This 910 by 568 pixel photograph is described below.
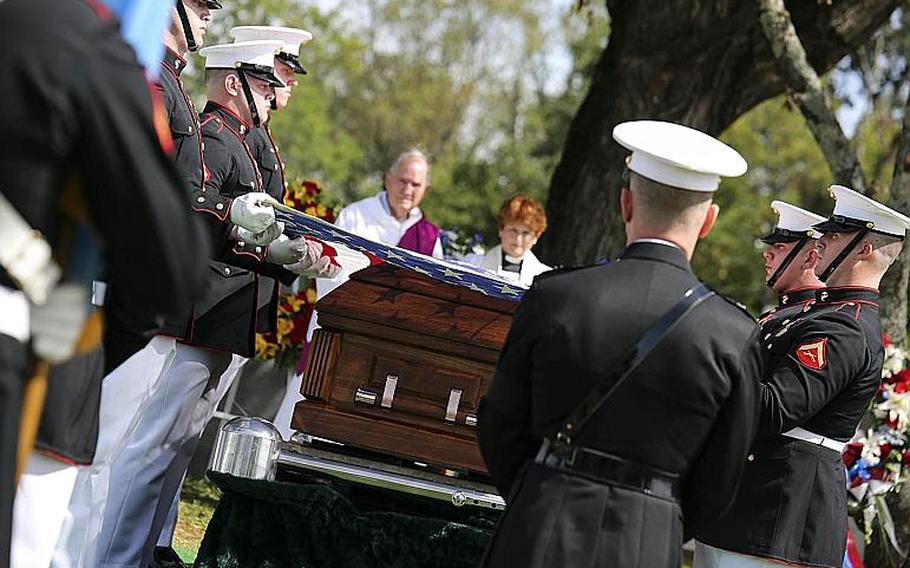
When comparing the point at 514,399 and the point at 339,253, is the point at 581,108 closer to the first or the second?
the point at 339,253

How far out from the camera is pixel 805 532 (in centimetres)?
505

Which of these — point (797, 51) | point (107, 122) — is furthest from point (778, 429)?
point (797, 51)

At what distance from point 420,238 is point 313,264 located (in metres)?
3.24

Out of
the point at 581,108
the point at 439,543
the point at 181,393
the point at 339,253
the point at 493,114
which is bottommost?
the point at 439,543

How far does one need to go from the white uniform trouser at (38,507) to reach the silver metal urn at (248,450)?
1759 mm

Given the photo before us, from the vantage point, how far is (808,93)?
972 centimetres

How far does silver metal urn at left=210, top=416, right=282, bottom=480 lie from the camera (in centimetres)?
527

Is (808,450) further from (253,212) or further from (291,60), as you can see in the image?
(291,60)

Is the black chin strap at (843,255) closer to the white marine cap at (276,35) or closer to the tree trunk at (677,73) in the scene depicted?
the white marine cap at (276,35)

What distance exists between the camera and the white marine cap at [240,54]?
604cm

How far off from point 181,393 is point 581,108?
6049 millimetres

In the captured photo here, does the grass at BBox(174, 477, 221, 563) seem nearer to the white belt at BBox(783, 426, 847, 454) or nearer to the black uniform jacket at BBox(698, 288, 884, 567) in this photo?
the black uniform jacket at BBox(698, 288, 884, 567)

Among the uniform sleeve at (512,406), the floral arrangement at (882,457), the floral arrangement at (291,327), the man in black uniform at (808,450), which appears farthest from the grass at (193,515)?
the floral arrangement at (882,457)

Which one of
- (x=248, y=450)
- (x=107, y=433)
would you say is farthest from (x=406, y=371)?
(x=107, y=433)
